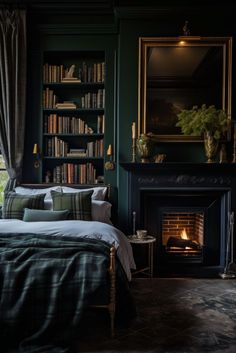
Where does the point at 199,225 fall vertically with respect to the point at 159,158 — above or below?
below

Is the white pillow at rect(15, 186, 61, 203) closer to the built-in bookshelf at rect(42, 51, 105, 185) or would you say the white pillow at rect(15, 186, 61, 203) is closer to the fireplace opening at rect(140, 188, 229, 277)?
the built-in bookshelf at rect(42, 51, 105, 185)

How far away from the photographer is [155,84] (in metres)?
Result: 4.84

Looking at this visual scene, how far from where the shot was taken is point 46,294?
2523mm

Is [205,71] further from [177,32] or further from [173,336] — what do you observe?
[173,336]

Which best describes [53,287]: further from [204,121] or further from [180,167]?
[204,121]

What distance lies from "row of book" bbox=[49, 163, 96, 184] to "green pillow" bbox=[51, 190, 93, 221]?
0.80m

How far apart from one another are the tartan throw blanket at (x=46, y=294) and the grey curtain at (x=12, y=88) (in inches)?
97.7

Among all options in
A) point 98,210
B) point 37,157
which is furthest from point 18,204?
point 37,157

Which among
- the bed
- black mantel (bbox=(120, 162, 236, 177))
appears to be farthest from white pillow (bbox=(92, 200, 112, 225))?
the bed

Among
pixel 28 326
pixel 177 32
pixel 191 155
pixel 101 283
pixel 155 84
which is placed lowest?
pixel 28 326

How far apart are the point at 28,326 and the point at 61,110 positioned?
3.24 metres

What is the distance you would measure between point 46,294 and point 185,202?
2.66 m

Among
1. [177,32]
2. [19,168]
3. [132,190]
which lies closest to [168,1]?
[177,32]

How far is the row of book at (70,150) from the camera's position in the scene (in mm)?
5090
